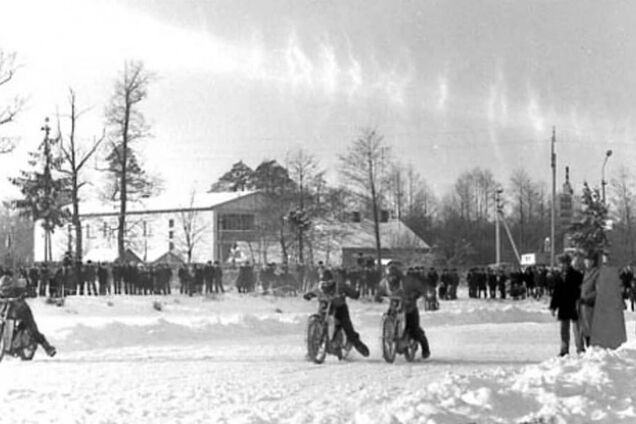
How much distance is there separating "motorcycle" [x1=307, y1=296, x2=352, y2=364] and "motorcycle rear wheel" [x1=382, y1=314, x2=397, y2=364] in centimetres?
68

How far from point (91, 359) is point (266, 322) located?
32.6 ft

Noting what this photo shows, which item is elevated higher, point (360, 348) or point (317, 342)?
point (317, 342)

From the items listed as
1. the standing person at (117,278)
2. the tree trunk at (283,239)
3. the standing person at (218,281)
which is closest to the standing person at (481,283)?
the standing person at (218,281)

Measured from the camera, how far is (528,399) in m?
10.3

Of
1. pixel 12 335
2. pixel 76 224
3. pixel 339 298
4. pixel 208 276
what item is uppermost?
pixel 76 224

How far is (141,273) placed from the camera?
142 ft

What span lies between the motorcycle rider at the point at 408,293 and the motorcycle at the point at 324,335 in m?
0.87

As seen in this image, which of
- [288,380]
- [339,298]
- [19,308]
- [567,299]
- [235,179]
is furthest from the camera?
[235,179]

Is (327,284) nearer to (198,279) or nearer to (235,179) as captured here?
(198,279)

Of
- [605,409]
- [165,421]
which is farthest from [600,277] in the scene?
[165,421]

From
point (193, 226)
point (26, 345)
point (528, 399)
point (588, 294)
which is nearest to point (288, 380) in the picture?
point (528, 399)

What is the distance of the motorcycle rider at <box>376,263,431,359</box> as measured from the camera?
17938mm

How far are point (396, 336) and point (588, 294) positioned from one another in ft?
10.7

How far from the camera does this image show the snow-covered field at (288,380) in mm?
10188
